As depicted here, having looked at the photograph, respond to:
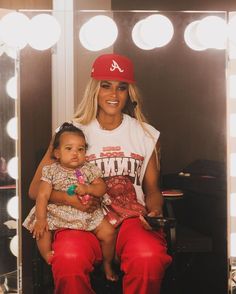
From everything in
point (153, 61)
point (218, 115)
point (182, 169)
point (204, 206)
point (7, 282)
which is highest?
point (153, 61)

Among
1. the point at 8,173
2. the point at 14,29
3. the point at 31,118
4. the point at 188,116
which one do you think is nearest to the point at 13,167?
the point at 8,173

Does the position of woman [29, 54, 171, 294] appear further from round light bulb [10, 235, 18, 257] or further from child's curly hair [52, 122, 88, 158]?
round light bulb [10, 235, 18, 257]

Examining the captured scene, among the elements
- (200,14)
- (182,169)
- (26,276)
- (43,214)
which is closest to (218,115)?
(182,169)

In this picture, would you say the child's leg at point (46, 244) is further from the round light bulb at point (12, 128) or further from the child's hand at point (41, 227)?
the round light bulb at point (12, 128)

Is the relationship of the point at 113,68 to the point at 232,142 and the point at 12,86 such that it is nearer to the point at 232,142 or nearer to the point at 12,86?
the point at 12,86

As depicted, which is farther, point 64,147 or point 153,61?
point 153,61

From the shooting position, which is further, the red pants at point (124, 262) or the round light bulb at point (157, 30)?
the round light bulb at point (157, 30)

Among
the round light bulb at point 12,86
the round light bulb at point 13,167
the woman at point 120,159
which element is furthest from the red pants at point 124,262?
the round light bulb at point 12,86

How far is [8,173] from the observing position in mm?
1188

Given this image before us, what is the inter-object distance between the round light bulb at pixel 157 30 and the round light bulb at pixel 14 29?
1.05 feet

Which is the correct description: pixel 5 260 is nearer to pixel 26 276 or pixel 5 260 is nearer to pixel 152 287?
pixel 26 276

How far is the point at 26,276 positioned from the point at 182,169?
1.73ft

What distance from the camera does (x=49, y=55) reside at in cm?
118

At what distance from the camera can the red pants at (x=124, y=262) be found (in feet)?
3.29
